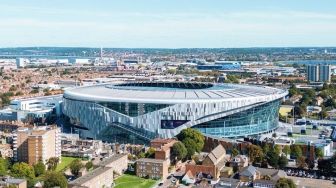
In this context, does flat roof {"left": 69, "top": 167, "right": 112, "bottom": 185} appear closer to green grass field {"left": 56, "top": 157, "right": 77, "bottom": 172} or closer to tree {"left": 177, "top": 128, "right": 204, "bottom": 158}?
green grass field {"left": 56, "top": 157, "right": 77, "bottom": 172}

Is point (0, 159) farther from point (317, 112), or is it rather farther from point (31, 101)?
point (317, 112)

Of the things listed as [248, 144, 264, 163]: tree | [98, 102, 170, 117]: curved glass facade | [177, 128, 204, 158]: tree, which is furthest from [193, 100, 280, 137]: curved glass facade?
[248, 144, 264, 163]: tree

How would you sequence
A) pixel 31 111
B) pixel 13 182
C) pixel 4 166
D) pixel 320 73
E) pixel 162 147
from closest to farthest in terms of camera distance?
pixel 13 182, pixel 4 166, pixel 162 147, pixel 31 111, pixel 320 73

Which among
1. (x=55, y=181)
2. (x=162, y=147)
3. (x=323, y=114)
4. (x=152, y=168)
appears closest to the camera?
(x=55, y=181)

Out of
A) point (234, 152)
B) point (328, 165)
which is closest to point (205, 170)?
point (234, 152)

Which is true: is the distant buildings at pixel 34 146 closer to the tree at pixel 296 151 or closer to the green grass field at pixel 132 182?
the green grass field at pixel 132 182

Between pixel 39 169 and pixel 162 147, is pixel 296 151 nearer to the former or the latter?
pixel 162 147

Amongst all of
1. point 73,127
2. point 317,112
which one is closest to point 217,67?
point 317,112
